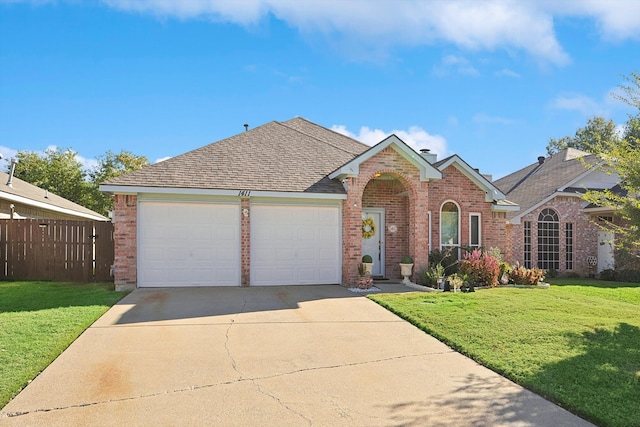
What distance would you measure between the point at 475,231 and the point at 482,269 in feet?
7.92

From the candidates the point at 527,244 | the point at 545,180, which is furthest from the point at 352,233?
the point at 545,180

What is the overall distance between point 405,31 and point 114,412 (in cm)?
1024

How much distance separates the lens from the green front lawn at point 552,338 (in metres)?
4.59

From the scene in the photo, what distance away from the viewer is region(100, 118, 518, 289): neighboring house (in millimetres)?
11500

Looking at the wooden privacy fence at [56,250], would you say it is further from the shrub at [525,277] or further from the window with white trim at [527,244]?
the window with white trim at [527,244]

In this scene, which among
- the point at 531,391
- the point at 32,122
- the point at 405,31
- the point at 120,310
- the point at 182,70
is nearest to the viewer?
the point at 531,391

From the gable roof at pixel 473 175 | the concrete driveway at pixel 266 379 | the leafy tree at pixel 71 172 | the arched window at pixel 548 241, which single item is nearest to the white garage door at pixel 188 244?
the concrete driveway at pixel 266 379

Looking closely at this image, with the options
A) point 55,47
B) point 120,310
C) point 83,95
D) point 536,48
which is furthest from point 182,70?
point 536,48

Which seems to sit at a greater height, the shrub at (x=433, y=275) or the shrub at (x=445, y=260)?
the shrub at (x=445, y=260)

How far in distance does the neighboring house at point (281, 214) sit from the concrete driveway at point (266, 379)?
12.1ft

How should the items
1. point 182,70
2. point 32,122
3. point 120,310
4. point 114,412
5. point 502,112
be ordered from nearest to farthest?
point 114,412 → point 120,310 → point 182,70 → point 502,112 → point 32,122

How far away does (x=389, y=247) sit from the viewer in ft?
45.5

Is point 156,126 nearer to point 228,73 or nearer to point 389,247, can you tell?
point 228,73

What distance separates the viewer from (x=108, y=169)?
36312 mm
